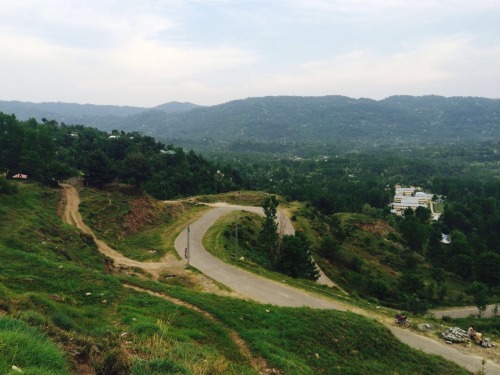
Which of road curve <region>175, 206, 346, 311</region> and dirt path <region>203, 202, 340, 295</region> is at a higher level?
road curve <region>175, 206, 346, 311</region>

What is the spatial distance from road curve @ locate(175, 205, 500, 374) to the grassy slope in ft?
9.02

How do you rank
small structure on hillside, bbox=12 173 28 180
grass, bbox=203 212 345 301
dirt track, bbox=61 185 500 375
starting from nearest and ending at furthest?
dirt track, bbox=61 185 500 375, grass, bbox=203 212 345 301, small structure on hillside, bbox=12 173 28 180

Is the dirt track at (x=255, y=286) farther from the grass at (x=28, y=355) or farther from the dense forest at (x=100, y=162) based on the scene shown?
the grass at (x=28, y=355)

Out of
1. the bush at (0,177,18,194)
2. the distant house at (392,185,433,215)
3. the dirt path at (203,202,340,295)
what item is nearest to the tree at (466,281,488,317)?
the dirt path at (203,202,340,295)

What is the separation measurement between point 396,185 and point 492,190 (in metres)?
38.6

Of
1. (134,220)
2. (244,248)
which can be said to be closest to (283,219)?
(244,248)

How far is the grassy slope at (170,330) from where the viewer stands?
9.02 meters

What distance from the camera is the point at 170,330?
45.1 ft

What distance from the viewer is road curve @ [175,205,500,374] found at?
1956 cm

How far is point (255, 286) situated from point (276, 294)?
1888 millimetres

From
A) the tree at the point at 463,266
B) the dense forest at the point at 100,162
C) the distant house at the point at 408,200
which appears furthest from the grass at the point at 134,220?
the distant house at the point at 408,200

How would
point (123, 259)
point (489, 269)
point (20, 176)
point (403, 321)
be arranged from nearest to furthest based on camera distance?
1. point (403, 321)
2. point (123, 259)
3. point (20, 176)
4. point (489, 269)

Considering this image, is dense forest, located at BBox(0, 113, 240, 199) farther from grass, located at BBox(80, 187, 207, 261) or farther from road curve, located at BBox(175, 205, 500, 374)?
road curve, located at BBox(175, 205, 500, 374)

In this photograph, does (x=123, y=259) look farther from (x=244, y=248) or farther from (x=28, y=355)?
(x=28, y=355)
